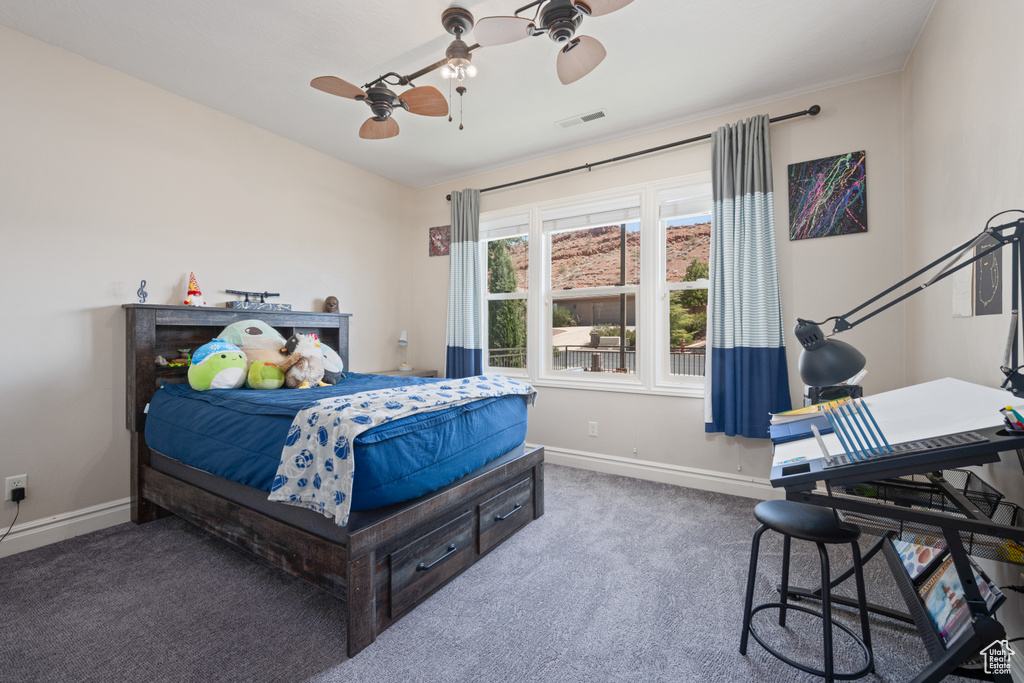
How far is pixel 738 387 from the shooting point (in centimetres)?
294

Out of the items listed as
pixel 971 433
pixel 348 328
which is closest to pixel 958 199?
pixel 971 433

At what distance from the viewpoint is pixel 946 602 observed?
1315 mm

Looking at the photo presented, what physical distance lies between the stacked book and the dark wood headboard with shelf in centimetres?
316

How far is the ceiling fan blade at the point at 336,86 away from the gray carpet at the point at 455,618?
2338 mm

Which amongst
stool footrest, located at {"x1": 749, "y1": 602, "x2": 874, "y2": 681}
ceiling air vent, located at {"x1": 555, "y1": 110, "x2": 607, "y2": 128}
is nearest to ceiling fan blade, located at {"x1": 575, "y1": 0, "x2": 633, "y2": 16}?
ceiling air vent, located at {"x1": 555, "y1": 110, "x2": 607, "y2": 128}

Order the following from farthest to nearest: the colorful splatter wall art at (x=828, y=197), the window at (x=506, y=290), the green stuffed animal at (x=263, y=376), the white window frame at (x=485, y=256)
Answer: the window at (x=506, y=290)
the white window frame at (x=485, y=256)
the colorful splatter wall art at (x=828, y=197)
the green stuffed animal at (x=263, y=376)

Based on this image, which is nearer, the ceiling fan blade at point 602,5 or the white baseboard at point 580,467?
the ceiling fan blade at point 602,5

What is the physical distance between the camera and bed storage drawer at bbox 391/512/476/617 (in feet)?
5.59

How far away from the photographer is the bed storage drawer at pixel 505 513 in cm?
216

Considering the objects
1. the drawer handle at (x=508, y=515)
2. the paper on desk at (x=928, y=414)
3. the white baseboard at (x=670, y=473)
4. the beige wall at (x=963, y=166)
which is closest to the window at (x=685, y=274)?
the white baseboard at (x=670, y=473)

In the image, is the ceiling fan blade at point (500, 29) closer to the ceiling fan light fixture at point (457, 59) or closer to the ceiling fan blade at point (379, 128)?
the ceiling fan light fixture at point (457, 59)

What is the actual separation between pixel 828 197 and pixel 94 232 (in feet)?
14.6

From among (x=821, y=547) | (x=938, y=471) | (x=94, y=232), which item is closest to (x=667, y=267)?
(x=821, y=547)

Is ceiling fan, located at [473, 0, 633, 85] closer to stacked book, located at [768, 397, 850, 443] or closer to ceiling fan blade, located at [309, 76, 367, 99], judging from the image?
ceiling fan blade, located at [309, 76, 367, 99]
